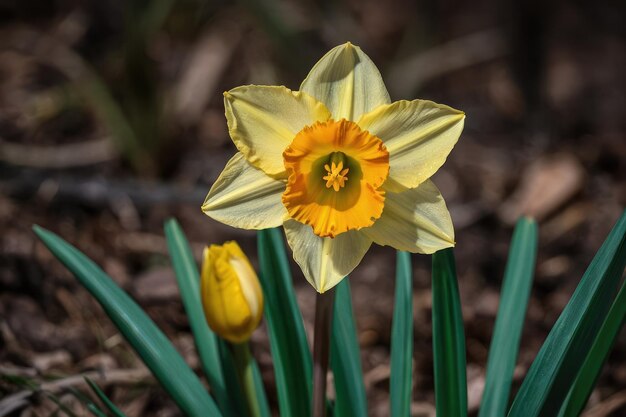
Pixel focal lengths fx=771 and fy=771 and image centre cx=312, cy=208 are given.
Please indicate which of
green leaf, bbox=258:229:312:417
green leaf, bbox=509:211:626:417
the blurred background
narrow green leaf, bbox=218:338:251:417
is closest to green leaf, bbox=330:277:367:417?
green leaf, bbox=258:229:312:417

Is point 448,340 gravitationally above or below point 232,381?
above

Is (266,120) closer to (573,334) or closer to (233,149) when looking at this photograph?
(573,334)

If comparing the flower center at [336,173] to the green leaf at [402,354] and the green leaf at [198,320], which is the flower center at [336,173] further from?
the green leaf at [198,320]

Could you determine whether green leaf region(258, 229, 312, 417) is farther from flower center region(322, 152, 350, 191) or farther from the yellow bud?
flower center region(322, 152, 350, 191)

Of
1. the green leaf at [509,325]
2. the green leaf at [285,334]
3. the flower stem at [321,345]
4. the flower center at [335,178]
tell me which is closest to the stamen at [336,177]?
the flower center at [335,178]

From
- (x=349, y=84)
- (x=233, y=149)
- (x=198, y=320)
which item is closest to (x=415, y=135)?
(x=349, y=84)

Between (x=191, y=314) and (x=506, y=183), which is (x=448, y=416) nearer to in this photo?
(x=191, y=314)
